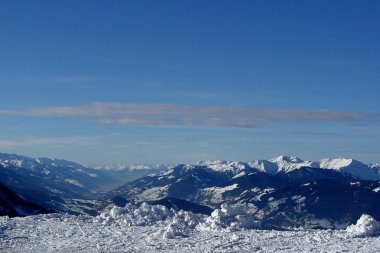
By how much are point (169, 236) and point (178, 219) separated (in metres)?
8.43

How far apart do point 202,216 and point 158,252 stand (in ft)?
54.9

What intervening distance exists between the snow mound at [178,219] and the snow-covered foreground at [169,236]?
0.10 m

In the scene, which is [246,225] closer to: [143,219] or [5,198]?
[143,219]

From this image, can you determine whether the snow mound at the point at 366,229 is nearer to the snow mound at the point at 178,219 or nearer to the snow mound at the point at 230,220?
the snow mound at the point at 230,220

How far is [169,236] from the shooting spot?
145 ft

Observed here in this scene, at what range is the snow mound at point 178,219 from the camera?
48.8 m

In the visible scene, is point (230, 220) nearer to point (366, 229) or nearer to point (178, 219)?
point (178, 219)

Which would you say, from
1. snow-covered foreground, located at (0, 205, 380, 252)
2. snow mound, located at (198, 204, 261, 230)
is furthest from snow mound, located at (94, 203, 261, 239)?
snow-covered foreground, located at (0, 205, 380, 252)

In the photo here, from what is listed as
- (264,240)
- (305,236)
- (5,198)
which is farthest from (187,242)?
(5,198)

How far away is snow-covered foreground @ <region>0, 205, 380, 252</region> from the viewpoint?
4025 centimetres

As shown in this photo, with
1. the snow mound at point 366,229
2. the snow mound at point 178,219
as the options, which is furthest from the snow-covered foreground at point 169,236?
the snow mound at point 178,219

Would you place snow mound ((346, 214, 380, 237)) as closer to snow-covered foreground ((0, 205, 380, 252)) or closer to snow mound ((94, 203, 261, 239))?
snow-covered foreground ((0, 205, 380, 252))

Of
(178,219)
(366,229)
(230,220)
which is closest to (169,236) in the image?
(178,219)

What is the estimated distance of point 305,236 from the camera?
44.4 meters
